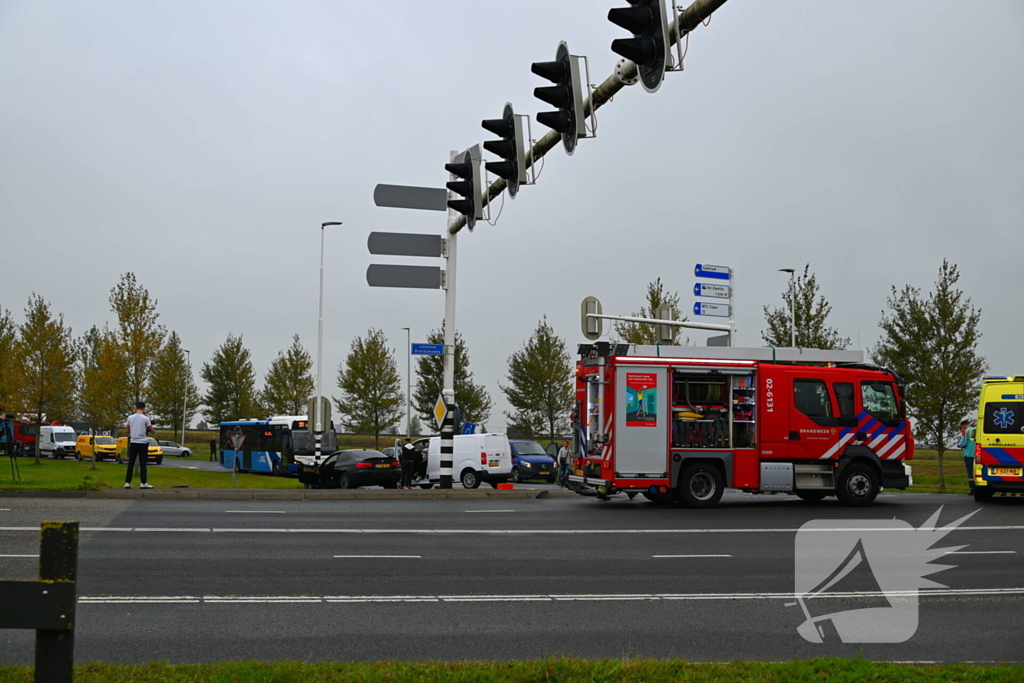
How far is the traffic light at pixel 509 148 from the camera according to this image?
11383 mm

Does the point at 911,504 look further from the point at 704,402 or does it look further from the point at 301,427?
the point at 301,427

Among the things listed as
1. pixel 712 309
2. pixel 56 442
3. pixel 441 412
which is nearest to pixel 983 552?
pixel 441 412

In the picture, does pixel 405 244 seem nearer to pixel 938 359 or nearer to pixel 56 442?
pixel 938 359

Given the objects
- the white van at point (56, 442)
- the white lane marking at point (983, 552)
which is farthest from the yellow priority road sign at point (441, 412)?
the white van at point (56, 442)

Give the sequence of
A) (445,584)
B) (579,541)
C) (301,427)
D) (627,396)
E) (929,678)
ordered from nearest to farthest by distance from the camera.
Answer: (929,678) < (445,584) < (579,541) < (627,396) < (301,427)

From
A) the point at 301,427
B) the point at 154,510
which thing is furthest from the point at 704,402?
the point at 301,427

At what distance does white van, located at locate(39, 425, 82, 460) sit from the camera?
6144cm

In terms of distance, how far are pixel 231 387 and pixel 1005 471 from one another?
58734 millimetres

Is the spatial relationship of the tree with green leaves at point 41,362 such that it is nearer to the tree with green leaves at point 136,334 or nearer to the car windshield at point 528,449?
the tree with green leaves at point 136,334

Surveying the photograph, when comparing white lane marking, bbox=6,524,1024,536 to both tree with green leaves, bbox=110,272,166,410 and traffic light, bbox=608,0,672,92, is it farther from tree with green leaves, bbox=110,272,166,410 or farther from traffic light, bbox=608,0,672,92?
tree with green leaves, bbox=110,272,166,410

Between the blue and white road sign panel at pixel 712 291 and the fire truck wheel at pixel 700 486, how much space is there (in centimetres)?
976

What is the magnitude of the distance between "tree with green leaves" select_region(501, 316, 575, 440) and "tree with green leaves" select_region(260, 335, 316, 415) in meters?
17.6

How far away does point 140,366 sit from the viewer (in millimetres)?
45625

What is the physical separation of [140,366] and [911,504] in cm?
3594
